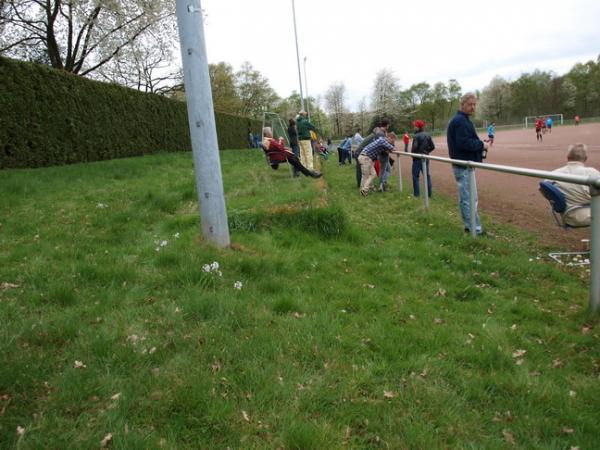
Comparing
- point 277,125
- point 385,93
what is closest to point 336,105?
point 385,93

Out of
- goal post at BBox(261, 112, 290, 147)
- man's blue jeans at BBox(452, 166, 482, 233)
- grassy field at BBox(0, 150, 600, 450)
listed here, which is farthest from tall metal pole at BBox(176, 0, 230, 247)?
goal post at BBox(261, 112, 290, 147)

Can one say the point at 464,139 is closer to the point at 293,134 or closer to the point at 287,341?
the point at 287,341

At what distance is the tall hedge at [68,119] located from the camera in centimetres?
998

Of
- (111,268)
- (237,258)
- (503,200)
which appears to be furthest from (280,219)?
(503,200)

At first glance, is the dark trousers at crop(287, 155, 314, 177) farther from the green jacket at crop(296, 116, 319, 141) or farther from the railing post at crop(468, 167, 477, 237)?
the railing post at crop(468, 167, 477, 237)

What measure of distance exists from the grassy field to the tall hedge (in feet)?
19.2

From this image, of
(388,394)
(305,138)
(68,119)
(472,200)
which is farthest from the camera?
(305,138)

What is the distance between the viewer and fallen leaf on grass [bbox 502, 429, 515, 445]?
212cm

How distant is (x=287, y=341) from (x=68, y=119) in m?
11.6

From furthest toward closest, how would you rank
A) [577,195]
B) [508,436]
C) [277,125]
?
1. [277,125]
2. [577,195]
3. [508,436]

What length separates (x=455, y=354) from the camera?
2.88m

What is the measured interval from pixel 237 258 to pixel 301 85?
28.5 m

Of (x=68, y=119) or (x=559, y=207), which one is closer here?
(x=559, y=207)

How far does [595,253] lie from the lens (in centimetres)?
328
